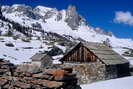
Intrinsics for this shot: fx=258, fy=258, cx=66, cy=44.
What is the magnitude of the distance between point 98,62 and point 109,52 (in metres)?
4.98

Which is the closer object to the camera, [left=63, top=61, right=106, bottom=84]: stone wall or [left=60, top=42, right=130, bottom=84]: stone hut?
[left=63, top=61, right=106, bottom=84]: stone wall

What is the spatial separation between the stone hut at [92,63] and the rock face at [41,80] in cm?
2397

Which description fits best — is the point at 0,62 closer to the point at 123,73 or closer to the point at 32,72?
the point at 32,72

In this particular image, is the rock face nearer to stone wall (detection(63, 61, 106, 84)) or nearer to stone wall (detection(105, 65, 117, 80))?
stone wall (detection(63, 61, 106, 84))

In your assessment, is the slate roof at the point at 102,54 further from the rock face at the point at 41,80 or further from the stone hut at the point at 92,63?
the rock face at the point at 41,80

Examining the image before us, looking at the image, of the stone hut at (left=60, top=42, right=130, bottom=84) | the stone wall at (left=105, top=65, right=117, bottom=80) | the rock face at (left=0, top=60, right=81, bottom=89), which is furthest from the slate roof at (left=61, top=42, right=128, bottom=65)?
the rock face at (left=0, top=60, right=81, bottom=89)

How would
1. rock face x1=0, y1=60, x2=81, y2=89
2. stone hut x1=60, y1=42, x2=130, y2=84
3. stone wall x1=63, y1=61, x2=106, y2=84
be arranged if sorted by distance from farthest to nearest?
1. stone hut x1=60, y1=42, x2=130, y2=84
2. stone wall x1=63, y1=61, x2=106, y2=84
3. rock face x1=0, y1=60, x2=81, y2=89

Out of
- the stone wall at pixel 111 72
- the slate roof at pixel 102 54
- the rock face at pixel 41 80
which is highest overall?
the slate roof at pixel 102 54

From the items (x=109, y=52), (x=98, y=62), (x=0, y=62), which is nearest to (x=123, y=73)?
(x=109, y=52)

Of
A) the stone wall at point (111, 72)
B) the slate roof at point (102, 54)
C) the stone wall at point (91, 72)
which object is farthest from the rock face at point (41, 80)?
the stone wall at point (111, 72)

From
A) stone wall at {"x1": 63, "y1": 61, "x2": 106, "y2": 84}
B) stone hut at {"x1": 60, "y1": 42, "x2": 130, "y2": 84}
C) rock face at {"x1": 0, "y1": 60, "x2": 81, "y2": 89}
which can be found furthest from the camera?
stone hut at {"x1": 60, "y1": 42, "x2": 130, "y2": 84}

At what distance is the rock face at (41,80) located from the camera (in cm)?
912

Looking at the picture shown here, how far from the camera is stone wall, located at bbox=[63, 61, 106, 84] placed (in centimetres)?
3407

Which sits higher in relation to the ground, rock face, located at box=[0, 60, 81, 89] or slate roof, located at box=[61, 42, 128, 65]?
slate roof, located at box=[61, 42, 128, 65]
